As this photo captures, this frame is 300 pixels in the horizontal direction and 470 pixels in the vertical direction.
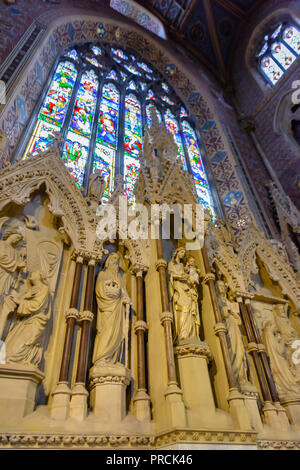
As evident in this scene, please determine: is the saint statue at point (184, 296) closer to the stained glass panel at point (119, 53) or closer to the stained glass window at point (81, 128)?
the stained glass window at point (81, 128)

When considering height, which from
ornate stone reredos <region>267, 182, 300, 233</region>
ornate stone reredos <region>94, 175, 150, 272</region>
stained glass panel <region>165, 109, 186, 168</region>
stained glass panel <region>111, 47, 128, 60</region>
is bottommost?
ornate stone reredos <region>94, 175, 150, 272</region>

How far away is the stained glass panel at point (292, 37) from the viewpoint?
37.2 feet

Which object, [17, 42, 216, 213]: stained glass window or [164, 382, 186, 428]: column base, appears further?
[17, 42, 216, 213]: stained glass window

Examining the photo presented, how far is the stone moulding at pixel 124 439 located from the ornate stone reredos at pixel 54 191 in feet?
7.55

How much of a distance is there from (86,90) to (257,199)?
5729 mm

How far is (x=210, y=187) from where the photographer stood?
9.26 metres

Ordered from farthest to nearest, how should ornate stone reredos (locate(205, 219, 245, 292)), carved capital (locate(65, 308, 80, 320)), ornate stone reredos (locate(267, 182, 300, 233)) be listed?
ornate stone reredos (locate(267, 182, 300, 233))
ornate stone reredos (locate(205, 219, 245, 292))
carved capital (locate(65, 308, 80, 320))

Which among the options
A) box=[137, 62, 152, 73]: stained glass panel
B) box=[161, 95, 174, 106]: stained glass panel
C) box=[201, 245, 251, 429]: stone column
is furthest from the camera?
box=[137, 62, 152, 73]: stained glass panel

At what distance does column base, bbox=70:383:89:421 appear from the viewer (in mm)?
3271

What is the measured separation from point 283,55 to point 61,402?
1307 cm

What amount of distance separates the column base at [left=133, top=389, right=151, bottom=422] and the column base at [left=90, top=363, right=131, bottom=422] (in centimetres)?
14

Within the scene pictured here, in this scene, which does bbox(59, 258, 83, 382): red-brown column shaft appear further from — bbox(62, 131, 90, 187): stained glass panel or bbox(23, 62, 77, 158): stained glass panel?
bbox(23, 62, 77, 158): stained glass panel

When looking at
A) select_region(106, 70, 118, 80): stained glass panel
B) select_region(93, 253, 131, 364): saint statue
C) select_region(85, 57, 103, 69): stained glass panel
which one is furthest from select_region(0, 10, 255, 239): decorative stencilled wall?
select_region(93, 253, 131, 364): saint statue

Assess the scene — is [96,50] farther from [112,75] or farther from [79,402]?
[79,402]
